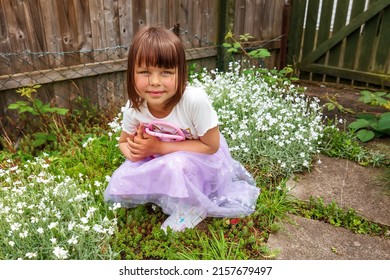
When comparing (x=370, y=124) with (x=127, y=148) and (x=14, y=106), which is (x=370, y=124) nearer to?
(x=127, y=148)

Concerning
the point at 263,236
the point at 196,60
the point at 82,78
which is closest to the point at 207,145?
the point at 263,236

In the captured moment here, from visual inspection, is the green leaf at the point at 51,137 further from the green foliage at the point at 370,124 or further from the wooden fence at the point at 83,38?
the green foliage at the point at 370,124

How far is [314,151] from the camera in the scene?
11.2ft

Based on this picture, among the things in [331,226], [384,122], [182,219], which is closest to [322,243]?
[331,226]

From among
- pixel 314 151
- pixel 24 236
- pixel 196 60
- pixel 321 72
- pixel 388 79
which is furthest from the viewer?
pixel 321 72

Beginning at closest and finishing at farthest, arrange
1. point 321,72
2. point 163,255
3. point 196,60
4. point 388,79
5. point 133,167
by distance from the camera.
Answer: point 163,255, point 133,167, point 196,60, point 388,79, point 321,72

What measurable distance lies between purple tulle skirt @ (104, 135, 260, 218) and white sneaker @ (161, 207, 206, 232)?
1.4 inches

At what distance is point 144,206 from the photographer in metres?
2.66

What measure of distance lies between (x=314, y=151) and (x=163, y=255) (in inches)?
73.3

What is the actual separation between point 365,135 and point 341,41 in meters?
2.51

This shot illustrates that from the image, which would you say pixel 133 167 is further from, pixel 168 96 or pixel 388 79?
pixel 388 79

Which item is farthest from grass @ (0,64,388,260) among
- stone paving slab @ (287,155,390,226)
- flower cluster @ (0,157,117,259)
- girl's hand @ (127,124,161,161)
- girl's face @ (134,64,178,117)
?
girl's face @ (134,64,178,117)

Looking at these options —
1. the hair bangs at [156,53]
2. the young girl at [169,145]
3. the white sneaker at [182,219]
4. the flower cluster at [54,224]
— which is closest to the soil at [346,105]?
the young girl at [169,145]

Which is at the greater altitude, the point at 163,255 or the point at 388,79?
the point at 388,79
